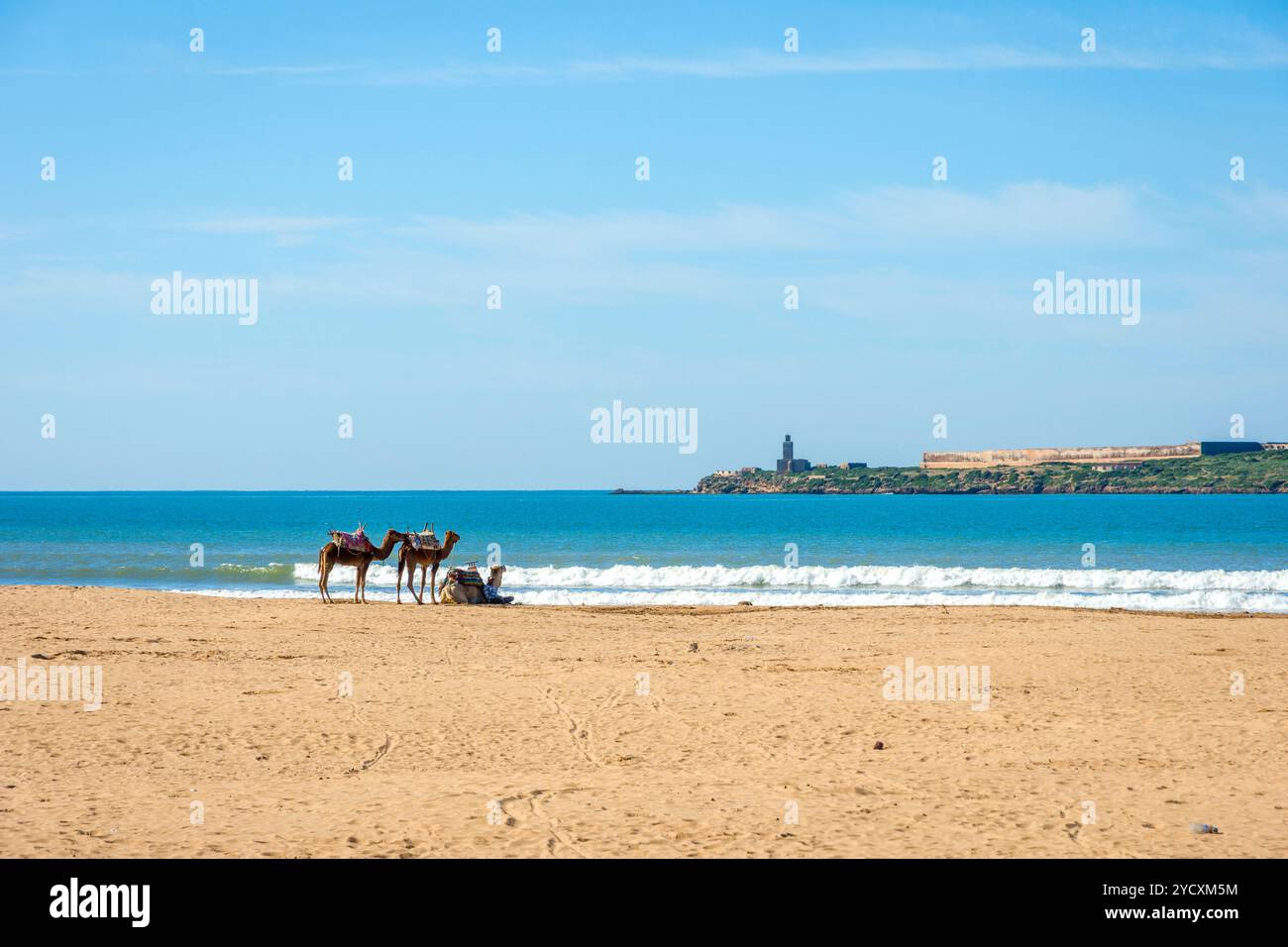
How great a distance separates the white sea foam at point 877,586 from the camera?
31.6 meters

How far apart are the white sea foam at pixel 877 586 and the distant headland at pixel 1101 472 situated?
123m

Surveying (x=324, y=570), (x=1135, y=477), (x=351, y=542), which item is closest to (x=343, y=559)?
(x=351, y=542)

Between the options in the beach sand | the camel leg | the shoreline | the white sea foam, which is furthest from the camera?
the white sea foam

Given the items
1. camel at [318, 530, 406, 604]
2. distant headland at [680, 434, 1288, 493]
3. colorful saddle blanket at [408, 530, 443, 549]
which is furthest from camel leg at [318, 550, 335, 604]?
distant headland at [680, 434, 1288, 493]

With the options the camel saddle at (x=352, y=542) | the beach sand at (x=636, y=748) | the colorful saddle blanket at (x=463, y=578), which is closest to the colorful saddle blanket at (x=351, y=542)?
the camel saddle at (x=352, y=542)

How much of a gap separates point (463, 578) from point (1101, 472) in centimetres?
15190

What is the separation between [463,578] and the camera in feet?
94.2

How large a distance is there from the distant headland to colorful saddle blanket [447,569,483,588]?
460 feet

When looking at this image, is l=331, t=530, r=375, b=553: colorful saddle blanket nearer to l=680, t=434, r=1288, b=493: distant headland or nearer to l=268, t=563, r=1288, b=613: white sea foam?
l=268, t=563, r=1288, b=613: white sea foam

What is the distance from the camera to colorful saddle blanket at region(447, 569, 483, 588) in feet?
94.0
